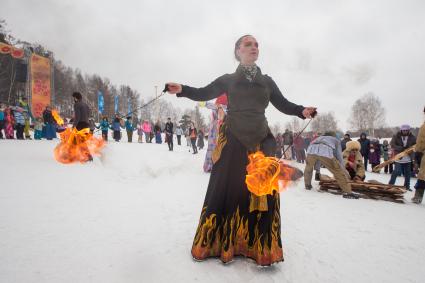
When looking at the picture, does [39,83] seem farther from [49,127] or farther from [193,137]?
[193,137]

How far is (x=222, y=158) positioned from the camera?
2.47m

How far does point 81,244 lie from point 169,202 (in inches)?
75.9

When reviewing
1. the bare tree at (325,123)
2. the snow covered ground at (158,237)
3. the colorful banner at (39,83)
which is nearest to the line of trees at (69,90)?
the colorful banner at (39,83)

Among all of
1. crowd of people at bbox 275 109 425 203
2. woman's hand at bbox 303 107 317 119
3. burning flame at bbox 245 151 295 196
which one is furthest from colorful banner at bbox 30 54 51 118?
woman's hand at bbox 303 107 317 119

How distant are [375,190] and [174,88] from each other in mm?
5864

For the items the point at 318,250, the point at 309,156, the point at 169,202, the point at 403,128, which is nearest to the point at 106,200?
the point at 169,202

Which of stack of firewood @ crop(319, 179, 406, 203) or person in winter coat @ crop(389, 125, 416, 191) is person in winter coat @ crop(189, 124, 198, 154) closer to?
stack of firewood @ crop(319, 179, 406, 203)

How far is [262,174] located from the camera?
2207 millimetres

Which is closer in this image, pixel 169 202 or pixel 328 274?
pixel 328 274

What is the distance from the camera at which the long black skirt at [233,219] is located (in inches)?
92.7

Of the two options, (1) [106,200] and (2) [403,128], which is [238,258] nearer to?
(1) [106,200]

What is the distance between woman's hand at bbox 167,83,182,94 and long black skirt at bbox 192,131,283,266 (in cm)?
69

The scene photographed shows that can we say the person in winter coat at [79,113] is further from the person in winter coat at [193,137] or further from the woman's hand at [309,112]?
the person in winter coat at [193,137]

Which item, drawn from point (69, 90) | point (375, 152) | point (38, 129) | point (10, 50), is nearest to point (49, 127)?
point (38, 129)
